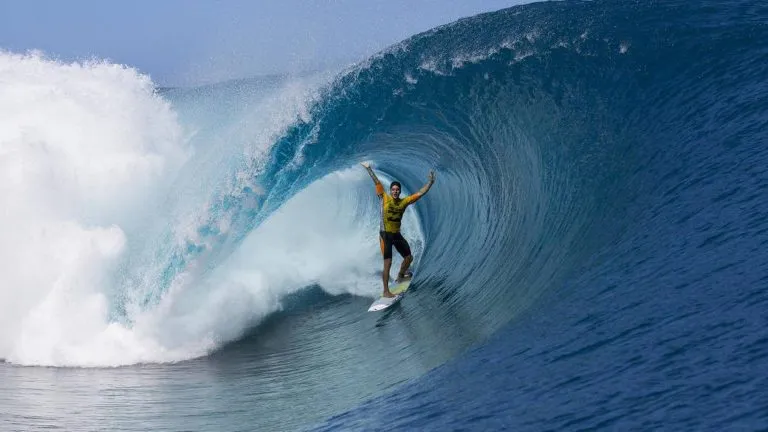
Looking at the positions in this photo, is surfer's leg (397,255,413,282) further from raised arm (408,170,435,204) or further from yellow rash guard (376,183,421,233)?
raised arm (408,170,435,204)

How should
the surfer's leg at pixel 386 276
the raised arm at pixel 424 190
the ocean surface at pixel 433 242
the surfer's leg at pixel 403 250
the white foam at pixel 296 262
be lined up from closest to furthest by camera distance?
the ocean surface at pixel 433 242, the raised arm at pixel 424 190, the surfer's leg at pixel 386 276, the surfer's leg at pixel 403 250, the white foam at pixel 296 262

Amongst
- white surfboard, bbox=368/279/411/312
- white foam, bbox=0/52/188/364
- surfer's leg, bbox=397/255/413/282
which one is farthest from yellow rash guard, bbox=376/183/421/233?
white foam, bbox=0/52/188/364

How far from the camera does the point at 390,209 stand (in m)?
10.2

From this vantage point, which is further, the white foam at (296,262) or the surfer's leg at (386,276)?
the white foam at (296,262)

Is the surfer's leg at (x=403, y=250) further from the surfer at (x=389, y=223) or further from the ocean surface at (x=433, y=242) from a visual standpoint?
the ocean surface at (x=433, y=242)

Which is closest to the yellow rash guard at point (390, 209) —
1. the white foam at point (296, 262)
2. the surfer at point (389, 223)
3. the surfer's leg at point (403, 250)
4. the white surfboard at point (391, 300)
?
the surfer at point (389, 223)

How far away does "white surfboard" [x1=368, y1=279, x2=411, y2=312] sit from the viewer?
10.3 meters

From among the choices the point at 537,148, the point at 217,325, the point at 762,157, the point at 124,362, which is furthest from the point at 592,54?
the point at 124,362

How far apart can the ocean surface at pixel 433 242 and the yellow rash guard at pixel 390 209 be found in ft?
2.85

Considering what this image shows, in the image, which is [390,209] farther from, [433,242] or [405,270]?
[433,242]

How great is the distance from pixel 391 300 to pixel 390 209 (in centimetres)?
113

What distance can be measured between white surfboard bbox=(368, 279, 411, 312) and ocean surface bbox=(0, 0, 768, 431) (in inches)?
9.6

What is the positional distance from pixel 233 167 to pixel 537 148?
4.04 m

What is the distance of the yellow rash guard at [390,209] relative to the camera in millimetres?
10133
